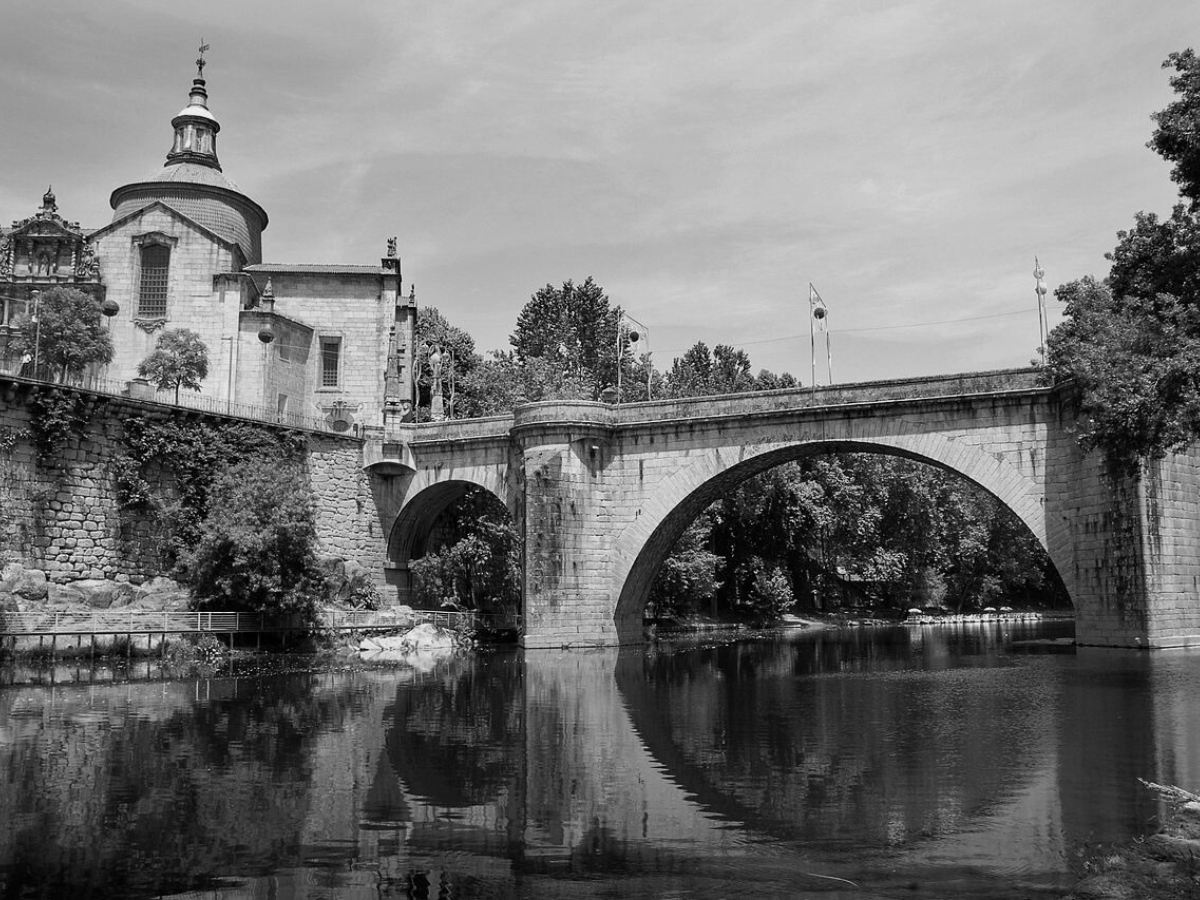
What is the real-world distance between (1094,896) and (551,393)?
169 ft

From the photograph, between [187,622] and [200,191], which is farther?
[200,191]

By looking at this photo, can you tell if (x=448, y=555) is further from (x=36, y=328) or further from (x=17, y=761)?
(x=17, y=761)

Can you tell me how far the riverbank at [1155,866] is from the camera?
28.6 feet

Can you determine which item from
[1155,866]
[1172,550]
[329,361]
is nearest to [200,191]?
[329,361]

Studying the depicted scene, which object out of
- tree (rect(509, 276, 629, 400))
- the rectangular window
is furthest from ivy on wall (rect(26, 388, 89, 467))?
tree (rect(509, 276, 629, 400))

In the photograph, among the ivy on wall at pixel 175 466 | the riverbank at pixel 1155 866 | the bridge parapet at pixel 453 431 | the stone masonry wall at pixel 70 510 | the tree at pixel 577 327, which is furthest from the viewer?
the tree at pixel 577 327

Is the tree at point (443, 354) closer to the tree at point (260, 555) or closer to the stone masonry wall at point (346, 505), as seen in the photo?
the stone masonry wall at point (346, 505)

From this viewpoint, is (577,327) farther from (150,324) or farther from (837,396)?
(837,396)

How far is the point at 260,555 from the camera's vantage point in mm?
35188

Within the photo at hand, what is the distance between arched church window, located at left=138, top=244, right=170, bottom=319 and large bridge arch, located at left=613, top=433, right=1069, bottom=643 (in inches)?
1021

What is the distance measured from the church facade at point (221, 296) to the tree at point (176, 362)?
3.28 feet

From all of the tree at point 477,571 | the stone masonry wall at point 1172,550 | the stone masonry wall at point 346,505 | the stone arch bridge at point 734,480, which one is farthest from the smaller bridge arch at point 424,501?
the stone masonry wall at point 1172,550

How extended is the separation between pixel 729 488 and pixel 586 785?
2703cm

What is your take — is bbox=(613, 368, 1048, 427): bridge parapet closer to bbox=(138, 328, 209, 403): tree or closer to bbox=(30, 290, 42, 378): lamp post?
bbox=(138, 328, 209, 403): tree
